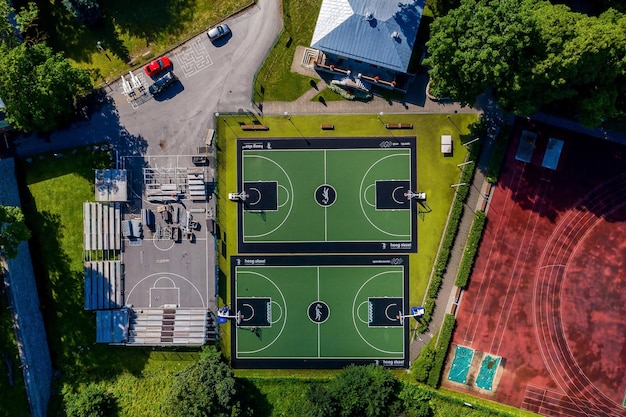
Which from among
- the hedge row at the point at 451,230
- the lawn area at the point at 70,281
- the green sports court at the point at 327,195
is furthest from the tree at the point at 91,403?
the hedge row at the point at 451,230

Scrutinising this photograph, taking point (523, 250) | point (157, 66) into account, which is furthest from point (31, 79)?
point (523, 250)

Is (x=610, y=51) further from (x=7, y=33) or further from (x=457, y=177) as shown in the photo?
(x=7, y=33)

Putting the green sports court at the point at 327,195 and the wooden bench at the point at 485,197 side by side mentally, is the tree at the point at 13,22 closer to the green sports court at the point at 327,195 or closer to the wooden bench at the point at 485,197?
the green sports court at the point at 327,195

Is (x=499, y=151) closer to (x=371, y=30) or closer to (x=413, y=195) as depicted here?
(x=413, y=195)

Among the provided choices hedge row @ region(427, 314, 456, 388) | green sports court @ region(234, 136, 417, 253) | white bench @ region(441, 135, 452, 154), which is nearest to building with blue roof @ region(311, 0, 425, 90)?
white bench @ region(441, 135, 452, 154)

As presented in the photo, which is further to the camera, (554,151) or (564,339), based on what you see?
(564,339)
